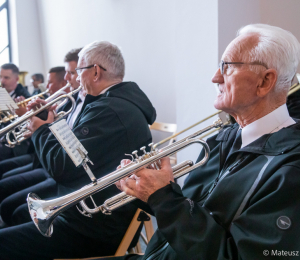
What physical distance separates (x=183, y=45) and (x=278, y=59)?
1.34 metres

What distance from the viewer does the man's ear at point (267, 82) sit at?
99cm

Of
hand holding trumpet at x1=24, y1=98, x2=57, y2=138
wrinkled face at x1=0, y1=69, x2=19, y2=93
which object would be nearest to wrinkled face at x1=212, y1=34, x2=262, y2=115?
hand holding trumpet at x1=24, y1=98, x2=57, y2=138

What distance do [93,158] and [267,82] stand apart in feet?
2.97

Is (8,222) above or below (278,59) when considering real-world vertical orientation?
below

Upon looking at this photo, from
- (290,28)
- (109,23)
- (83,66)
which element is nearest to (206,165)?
(83,66)

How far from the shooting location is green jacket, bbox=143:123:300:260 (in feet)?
2.48

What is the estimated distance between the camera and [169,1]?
2934 mm

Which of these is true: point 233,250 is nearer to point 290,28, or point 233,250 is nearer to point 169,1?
point 290,28

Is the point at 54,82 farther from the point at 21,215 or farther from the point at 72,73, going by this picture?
the point at 21,215

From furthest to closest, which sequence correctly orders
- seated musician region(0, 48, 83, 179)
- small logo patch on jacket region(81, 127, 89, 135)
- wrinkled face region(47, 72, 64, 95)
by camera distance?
1. wrinkled face region(47, 72, 64, 95)
2. seated musician region(0, 48, 83, 179)
3. small logo patch on jacket region(81, 127, 89, 135)

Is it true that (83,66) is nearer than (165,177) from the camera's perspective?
No

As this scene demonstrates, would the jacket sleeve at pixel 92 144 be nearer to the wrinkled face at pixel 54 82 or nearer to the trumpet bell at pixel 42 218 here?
the trumpet bell at pixel 42 218

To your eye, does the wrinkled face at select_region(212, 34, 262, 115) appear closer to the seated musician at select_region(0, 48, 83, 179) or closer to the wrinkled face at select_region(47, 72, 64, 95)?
the seated musician at select_region(0, 48, 83, 179)

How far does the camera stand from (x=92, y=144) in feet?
4.78
